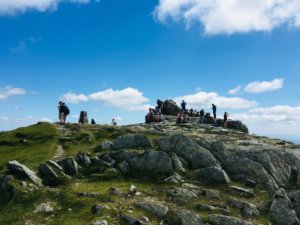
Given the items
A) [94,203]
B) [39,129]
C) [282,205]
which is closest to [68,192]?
[94,203]

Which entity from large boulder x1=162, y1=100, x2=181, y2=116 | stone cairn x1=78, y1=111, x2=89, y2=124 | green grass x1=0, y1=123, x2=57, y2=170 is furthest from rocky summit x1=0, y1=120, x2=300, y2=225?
large boulder x1=162, y1=100, x2=181, y2=116

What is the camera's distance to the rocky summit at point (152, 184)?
3066cm

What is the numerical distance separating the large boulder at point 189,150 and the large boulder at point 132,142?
202 cm

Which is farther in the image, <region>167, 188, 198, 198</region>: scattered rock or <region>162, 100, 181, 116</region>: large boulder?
<region>162, 100, 181, 116</region>: large boulder

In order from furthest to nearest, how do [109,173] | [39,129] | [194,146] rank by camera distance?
1. [39,129]
2. [194,146]
3. [109,173]

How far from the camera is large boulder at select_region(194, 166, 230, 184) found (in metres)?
37.9

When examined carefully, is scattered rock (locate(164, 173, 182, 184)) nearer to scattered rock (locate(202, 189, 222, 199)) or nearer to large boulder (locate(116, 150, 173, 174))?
large boulder (locate(116, 150, 173, 174))

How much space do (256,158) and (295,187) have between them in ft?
16.4

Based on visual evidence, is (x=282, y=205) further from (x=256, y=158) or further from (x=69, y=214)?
(x=69, y=214)

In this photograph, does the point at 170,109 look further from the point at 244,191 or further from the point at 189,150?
the point at 244,191

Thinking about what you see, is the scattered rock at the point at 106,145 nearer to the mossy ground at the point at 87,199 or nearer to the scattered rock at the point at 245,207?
the mossy ground at the point at 87,199

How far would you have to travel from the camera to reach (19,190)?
33406mm

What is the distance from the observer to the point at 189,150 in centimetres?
4212

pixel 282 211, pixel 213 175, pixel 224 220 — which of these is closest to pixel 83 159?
pixel 213 175
